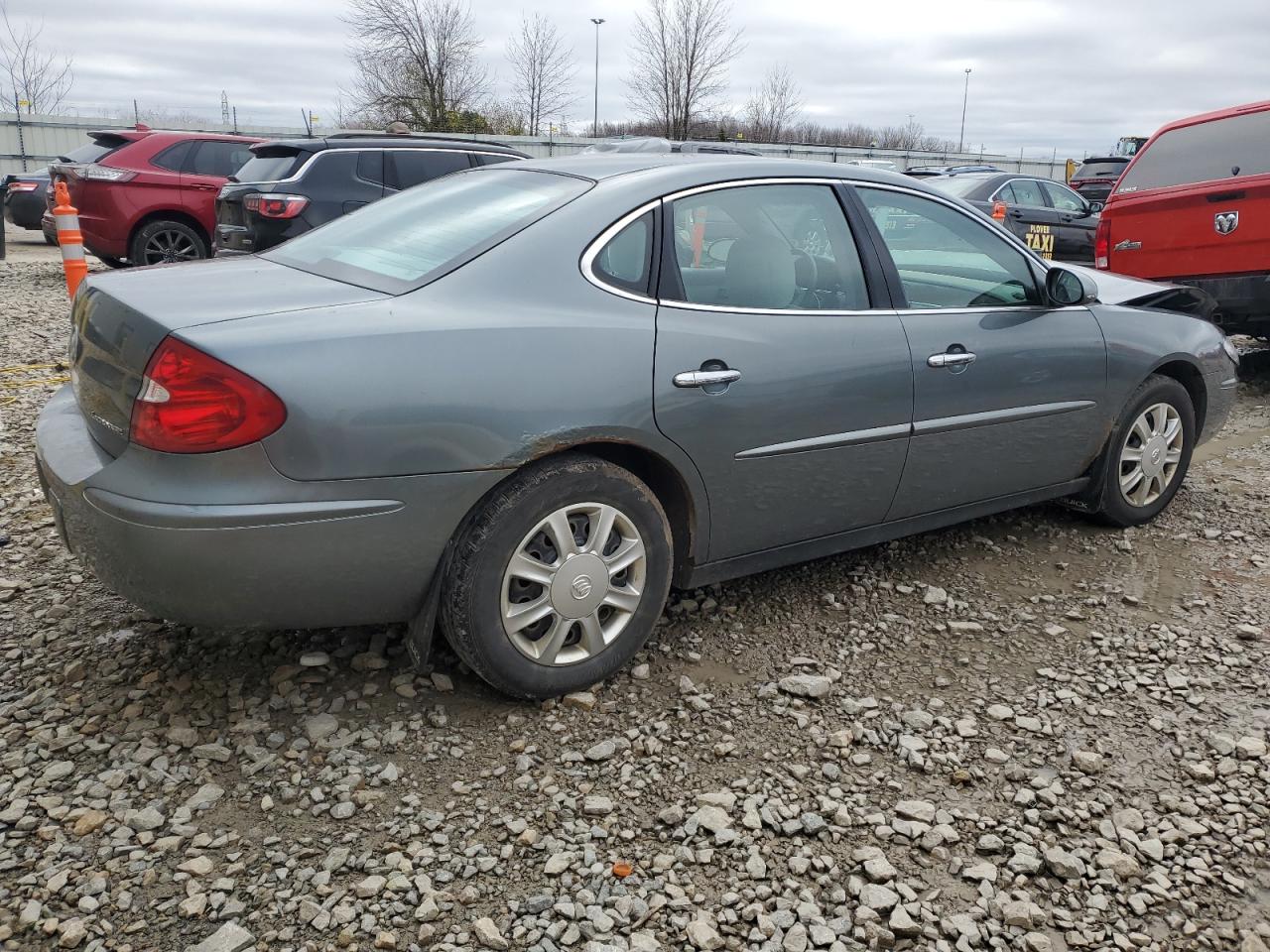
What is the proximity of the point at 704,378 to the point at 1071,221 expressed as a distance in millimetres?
12513

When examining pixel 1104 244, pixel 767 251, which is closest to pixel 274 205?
pixel 767 251

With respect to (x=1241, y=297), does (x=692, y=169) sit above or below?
above

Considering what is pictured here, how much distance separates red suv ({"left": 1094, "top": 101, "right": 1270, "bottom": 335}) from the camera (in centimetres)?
672

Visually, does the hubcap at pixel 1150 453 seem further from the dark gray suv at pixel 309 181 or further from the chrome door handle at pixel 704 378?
the dark gray suv at pixel 309 181

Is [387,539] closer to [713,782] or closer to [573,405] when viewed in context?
[573,405]

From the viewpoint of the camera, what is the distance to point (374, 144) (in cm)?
928

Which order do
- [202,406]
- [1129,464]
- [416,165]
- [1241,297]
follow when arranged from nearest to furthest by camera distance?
[202,406], [1129,464], [1241,297], [416,165]

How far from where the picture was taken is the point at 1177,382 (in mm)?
4457

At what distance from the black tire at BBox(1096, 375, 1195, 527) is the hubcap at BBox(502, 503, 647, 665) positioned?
2.39m

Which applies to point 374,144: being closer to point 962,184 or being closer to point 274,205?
point 274,205

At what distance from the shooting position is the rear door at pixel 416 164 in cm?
932

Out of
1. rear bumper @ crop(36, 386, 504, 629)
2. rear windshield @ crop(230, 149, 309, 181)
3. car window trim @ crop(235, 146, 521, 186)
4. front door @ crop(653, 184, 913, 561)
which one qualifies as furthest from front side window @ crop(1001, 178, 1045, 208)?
rear bumper @ crop(36, 386, 504, 629)

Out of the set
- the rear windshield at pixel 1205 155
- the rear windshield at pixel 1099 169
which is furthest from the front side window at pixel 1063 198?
the rear windshield at pixel 1099 169

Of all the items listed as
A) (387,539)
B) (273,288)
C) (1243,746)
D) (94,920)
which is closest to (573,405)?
(387,539)
